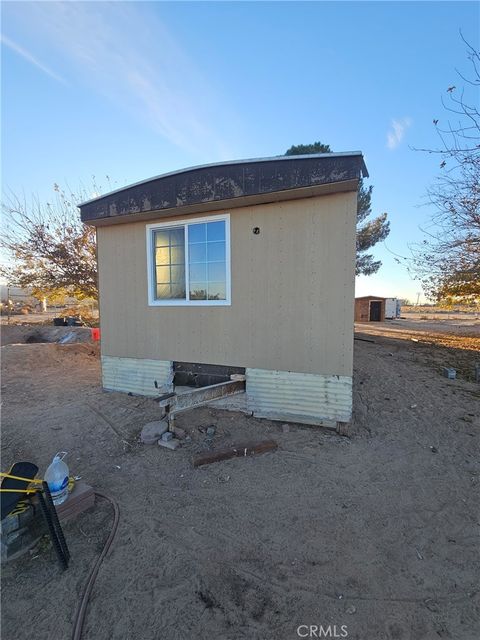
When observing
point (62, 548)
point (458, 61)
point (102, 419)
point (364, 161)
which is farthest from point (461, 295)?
point (62, 548)

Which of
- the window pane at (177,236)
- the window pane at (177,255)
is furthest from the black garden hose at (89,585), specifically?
the window pane at (177,236)

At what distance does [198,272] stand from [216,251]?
1.47ft

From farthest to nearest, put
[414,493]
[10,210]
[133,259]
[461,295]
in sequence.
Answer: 1. [10,210]
2. [461,295]
3. [133,259]
4. [414,493]

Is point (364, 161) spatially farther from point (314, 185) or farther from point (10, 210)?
point (10, 210)

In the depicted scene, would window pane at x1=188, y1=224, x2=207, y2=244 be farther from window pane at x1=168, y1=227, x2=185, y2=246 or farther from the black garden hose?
the black garden hose

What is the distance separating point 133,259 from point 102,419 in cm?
268

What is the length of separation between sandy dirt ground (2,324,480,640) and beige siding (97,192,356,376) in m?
1.01

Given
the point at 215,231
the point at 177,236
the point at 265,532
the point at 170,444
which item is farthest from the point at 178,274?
the point at 265,532

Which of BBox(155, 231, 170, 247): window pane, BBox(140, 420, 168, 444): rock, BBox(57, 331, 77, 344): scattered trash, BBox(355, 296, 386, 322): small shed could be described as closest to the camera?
BBox(140, 420, 168, 444): rock

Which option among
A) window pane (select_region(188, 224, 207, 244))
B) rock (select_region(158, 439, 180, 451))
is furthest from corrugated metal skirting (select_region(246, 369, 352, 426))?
window pane (select_region(188, 224, 207, 244))

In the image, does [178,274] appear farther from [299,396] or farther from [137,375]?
[299,396]

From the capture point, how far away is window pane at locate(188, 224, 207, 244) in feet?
14.3

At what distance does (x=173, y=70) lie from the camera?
20.7ft

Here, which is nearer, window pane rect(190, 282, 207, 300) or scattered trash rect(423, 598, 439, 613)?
scattered trash rect(423, 598, 439, 613)
